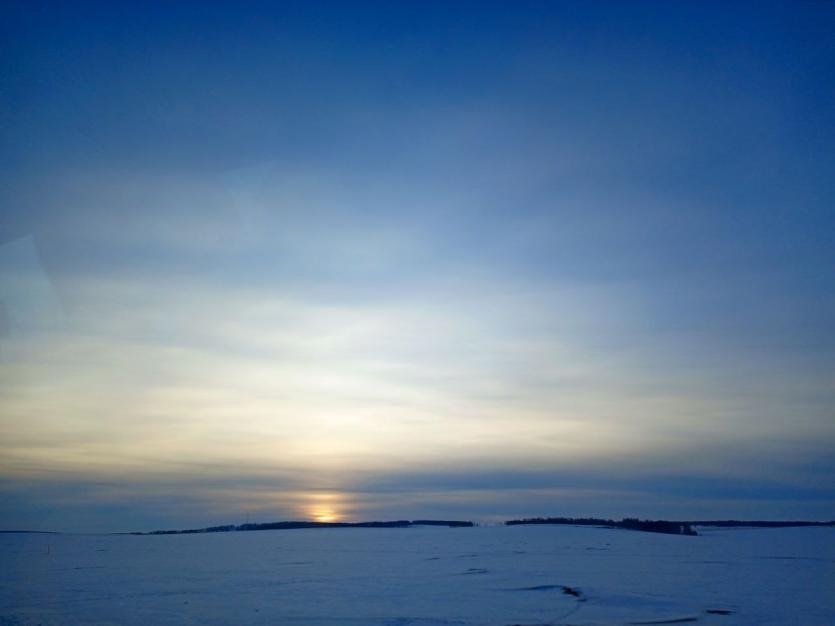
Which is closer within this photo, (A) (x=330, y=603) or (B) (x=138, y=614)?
(B) (x=138, y=614)

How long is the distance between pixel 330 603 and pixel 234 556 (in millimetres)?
19807

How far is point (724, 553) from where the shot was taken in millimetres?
34094

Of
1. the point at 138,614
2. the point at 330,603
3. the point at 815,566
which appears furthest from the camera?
the point at 815,566

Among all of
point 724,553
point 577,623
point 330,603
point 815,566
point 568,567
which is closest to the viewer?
point 577,623

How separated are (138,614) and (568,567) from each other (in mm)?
15525

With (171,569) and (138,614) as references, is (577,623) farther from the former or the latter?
(171,569)

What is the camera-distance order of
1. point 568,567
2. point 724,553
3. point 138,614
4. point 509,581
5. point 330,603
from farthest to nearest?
1. point 724,553
2. point 568,567
3. point 509,581
4. point 330,603
5. point 138,614

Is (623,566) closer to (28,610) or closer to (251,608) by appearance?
(251,608)

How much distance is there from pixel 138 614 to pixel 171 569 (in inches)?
489

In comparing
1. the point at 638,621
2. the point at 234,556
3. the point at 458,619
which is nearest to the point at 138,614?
the point at 458,619

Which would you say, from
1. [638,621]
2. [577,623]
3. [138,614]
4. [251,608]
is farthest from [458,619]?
[138,614]

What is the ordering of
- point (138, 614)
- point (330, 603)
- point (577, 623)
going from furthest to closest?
point (330, 603) < point (138, 614) < point (577, 623)

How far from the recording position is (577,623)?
13438 millimetres

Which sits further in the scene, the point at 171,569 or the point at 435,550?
the point at 435,550
